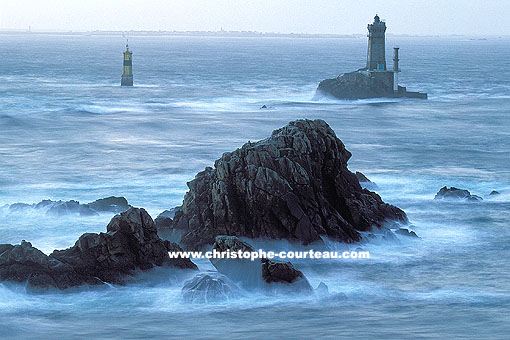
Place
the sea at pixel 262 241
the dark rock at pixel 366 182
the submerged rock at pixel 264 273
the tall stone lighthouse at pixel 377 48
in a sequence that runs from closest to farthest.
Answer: the sea at pixel 262 241 < the submerged rock at pixel 264 273 < the dark rock at pixel 366 182 < the tall stone lighthouse at pixel 377 48

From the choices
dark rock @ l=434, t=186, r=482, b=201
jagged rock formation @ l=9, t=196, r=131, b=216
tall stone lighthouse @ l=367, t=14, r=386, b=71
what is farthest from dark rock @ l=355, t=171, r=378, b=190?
tall stone lighthouse @ l=367, t=14, r=386, b=71

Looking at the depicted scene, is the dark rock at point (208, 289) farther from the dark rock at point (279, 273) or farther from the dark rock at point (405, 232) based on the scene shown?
the dark rock at point (405, 232)

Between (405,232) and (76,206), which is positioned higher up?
(76,206)

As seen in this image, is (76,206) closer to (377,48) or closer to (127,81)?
(377,48)

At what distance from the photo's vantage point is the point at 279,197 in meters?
29.2

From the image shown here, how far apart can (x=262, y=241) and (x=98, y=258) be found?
5.74 m

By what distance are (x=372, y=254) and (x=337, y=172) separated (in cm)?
364

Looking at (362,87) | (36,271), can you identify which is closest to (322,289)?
(36,271)

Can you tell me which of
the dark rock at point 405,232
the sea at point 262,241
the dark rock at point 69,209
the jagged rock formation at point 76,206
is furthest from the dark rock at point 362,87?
the dark rock at point 405,232

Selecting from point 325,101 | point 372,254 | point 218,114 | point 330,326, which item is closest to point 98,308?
point 330,326

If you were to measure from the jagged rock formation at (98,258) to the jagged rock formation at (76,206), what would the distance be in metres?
7.87

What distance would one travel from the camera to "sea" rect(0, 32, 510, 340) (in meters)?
22.7

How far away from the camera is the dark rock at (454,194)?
36.9 metres

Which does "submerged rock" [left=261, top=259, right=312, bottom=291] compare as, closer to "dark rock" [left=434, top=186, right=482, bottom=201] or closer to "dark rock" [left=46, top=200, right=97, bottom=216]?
"dark rock" [left=46, top=200, right=97, bottom=216]
